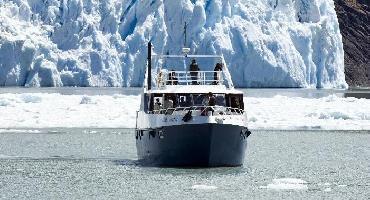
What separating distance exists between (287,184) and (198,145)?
123 inches

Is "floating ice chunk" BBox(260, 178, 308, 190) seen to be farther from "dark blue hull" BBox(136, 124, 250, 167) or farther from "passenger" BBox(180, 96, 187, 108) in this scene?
"passenger" BBox(180, 96, 187, 108)

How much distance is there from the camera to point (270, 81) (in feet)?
266

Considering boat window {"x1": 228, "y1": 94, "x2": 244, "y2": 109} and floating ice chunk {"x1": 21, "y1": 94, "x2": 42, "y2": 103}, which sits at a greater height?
boat window {"x1": 228, "y1": 94, "x2": 244, "y2": 109}

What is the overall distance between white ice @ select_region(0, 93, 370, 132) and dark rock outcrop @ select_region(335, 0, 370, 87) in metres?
103

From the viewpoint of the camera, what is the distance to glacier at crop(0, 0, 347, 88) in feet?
247

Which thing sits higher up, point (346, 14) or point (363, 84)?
point (346, 14)

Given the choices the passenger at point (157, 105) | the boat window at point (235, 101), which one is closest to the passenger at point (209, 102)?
the boat window at point (235, 101)

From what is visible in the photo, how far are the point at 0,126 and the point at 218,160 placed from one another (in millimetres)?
25066

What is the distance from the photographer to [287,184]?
83.1 ft

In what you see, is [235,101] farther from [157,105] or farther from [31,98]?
[31,98]

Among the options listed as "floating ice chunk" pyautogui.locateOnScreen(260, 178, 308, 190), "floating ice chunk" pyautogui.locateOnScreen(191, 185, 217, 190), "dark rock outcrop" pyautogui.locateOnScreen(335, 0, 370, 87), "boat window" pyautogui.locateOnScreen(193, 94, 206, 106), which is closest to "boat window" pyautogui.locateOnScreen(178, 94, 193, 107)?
"boat window" pyautogui.locateOnScreen(193, 94, 206, 106)

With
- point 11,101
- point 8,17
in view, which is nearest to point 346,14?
point 8,17

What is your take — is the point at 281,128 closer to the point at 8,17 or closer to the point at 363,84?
the point at 8,17

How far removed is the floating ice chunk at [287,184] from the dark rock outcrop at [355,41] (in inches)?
5602
